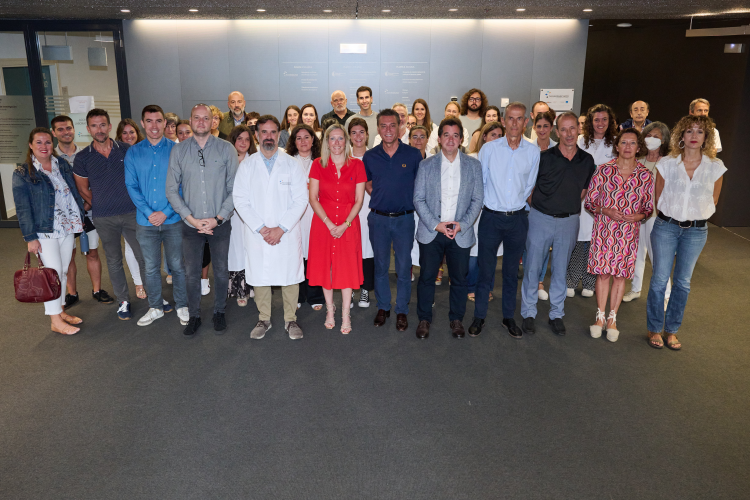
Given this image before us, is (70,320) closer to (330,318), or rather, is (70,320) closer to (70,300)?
(70,300)

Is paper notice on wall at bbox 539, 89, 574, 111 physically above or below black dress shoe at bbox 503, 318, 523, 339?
above

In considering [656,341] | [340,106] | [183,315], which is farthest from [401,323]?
[340,106]

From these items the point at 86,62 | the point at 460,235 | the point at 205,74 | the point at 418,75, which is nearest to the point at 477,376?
the point at 460,235

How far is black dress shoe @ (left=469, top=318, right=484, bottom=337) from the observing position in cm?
455

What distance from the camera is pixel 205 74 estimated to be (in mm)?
8695

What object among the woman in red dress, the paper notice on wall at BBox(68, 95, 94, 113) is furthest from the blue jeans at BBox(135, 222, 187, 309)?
the paper notice on wall at BBox(68, 95, 94, 113)

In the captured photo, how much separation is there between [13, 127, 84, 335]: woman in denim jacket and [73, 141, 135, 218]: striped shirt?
14 centimetres

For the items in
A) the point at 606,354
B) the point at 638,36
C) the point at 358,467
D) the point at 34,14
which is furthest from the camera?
→ the point at 638,36

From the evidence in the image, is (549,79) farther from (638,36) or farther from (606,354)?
(606,354)

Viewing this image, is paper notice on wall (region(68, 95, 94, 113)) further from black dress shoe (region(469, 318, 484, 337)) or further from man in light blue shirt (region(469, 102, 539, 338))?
black dress shoe (region(469, 318, 484, 337))

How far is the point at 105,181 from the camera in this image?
468 cm

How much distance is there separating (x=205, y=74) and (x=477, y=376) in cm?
715

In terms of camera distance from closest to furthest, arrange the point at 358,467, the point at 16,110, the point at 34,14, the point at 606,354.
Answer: the point at 358,467 < the point at 606,354 < the point at 34,14 < the point at 16,110

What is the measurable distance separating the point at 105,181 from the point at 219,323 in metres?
1.64
